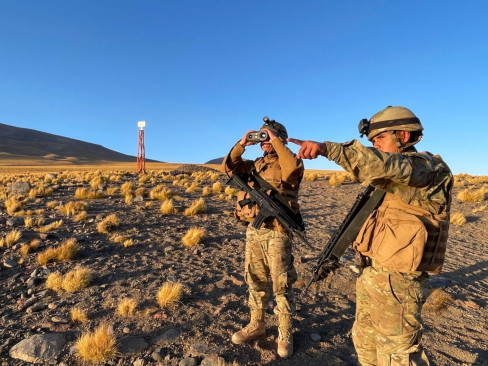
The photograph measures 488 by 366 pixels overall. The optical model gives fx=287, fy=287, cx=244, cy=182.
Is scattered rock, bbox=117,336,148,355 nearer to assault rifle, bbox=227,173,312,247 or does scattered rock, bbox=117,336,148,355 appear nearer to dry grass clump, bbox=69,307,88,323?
dry grass clump, bbox=69,307,88,323

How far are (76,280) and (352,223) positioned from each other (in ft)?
13.7

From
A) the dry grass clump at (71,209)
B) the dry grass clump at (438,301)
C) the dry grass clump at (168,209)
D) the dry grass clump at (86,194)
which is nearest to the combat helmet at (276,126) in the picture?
the dry grass clump at (438,301)

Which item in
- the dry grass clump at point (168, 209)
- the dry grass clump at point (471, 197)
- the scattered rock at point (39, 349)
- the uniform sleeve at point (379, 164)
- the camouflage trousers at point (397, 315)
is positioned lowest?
the scattered rock at point (39, 349)

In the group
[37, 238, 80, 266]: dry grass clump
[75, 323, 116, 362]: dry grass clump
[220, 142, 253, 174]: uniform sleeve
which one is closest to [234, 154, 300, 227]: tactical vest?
[220, 142, 253, 174]: uniform sleeve

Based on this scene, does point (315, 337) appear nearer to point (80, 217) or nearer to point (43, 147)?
point (80, 217)

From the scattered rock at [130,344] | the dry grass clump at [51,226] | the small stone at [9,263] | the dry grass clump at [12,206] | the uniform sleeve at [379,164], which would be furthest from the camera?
the dry grass clump at [12,206]

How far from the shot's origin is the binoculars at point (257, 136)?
2.93m

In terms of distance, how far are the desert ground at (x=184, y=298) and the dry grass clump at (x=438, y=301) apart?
21 mm

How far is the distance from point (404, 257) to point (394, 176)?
637 millimetres

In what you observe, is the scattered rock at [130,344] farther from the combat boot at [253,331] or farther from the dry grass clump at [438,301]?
the dry grass clump at [438,301]

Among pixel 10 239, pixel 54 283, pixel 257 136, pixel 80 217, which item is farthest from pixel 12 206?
pixel 257 136

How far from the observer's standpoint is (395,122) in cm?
205

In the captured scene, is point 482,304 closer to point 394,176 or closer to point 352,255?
point 352,255

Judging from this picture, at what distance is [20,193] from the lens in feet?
37.6
